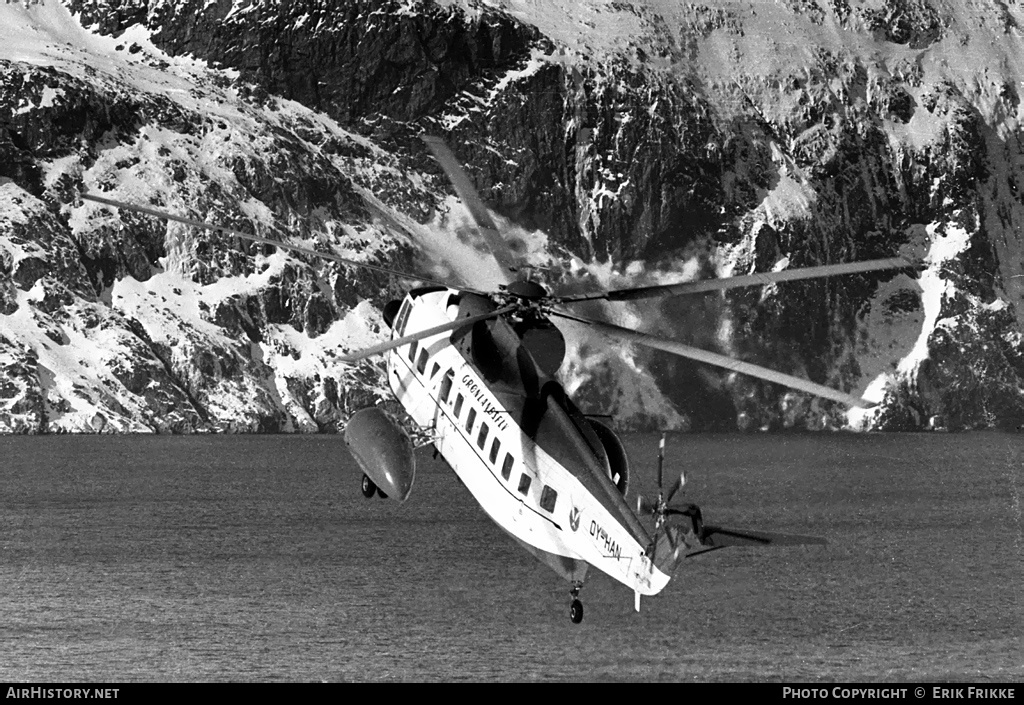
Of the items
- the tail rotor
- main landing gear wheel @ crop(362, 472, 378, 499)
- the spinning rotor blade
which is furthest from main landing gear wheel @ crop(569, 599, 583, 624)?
main landing gear wheel @ crop(362, 472, 378, 499)

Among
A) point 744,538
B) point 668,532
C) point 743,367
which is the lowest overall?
point 744,538

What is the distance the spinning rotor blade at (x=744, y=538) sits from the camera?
5316cm

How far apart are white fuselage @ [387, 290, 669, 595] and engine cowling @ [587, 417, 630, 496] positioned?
86.3 inches

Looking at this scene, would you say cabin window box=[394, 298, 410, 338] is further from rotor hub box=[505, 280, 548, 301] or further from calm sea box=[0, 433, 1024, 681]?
calm sea box=[0, 433, 1024, 681]

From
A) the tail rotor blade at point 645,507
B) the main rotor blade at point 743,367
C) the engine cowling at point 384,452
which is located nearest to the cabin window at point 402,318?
the engine cowling at point 384,452

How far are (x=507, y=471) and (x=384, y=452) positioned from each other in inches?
233

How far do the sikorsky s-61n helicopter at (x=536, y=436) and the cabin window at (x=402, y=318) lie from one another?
387cm

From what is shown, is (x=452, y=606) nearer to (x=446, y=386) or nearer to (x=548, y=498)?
(x=446, y=386)

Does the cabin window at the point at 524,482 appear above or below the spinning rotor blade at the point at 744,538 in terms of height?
above

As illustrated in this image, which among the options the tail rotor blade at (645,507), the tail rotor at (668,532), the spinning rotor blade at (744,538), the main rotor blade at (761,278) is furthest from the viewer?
the tail rotor blade at (645,507)

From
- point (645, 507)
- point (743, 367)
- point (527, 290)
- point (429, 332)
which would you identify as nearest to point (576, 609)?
point (645, 507)

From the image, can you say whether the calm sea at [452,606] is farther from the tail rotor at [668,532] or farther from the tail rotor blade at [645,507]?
the tail rotor at [668,532]

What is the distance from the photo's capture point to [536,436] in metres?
59.6
